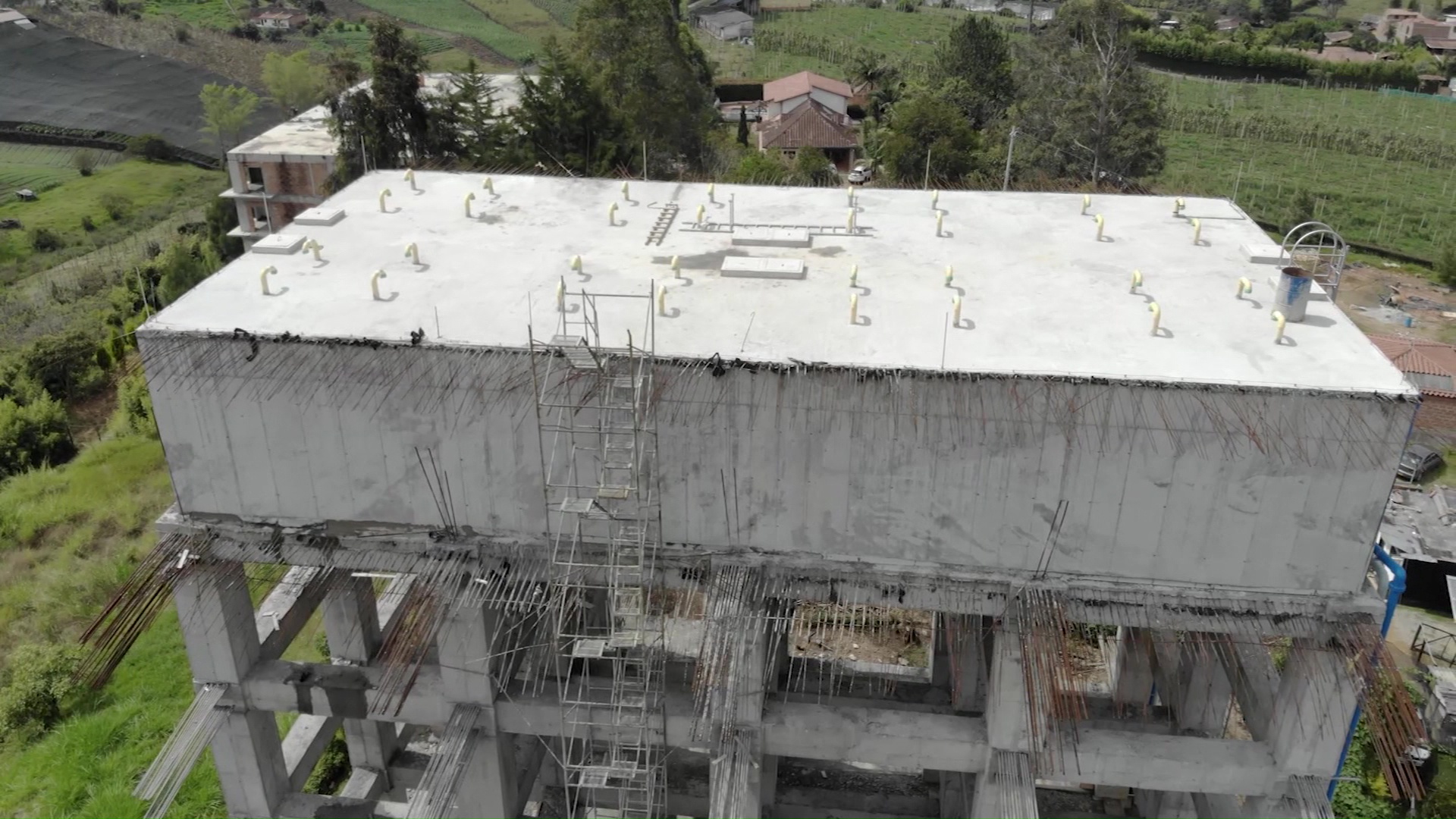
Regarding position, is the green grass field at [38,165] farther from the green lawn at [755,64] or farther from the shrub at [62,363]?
the green lawn at [755,64]

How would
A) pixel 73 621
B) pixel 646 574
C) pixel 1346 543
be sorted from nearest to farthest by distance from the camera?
1. pixel 1346 543
2. pixel 646 574
3. pixel 73 621

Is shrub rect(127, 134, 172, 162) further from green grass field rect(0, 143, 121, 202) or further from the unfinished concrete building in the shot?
the unfinished concrete building

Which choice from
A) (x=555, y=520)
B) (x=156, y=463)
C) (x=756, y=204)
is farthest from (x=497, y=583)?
(x=156, y=463)

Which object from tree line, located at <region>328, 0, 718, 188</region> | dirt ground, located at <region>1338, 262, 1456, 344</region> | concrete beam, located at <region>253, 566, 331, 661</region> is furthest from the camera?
dirt ground, located at <region>1338, 262, 1456, 344</region>

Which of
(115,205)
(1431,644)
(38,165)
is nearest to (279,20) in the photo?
(38,165)

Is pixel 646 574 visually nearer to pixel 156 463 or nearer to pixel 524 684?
pixel 524 684

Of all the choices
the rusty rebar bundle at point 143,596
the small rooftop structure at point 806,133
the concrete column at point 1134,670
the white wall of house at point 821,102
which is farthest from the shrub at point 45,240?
the concrete column at point 1134,670

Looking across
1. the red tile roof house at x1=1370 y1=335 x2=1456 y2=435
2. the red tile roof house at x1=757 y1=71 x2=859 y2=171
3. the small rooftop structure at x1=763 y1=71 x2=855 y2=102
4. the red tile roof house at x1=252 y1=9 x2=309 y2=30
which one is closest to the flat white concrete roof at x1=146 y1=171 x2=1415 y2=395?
the red tile roof house at x1=1370 y1=335 x2=1456 y2=435
